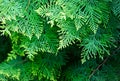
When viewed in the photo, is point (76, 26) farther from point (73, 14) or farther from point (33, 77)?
point (33, 77)

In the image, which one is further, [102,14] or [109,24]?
[109,24]

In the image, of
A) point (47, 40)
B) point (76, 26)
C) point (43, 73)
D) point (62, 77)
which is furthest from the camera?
point (62, 77)

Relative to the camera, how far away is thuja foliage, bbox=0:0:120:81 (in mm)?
1624

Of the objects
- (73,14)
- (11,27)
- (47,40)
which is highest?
(73,14)

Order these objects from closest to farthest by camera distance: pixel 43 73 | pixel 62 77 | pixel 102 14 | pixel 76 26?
pixel 76 26 → pixel 102 14 → pixel 43 73 → pixel 62 77

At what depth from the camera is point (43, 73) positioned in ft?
6.89

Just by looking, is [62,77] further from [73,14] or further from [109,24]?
[73,14]

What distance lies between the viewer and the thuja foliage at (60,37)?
1.62 metres

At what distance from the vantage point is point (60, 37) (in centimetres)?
167

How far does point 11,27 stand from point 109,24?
71 centimetres

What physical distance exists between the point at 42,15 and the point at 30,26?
0.41 ft

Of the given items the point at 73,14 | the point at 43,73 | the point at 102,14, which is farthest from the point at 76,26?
the point at 43,73

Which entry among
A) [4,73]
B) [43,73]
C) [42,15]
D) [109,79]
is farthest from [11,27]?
[109,79]

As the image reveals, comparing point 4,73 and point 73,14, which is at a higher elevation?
point 73,14
